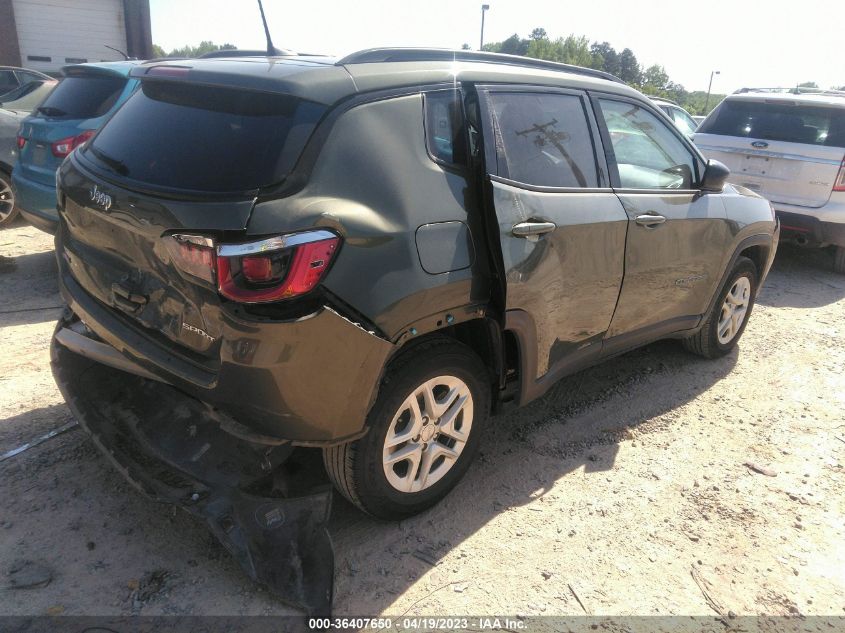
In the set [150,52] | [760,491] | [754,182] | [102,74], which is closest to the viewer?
[760,491]

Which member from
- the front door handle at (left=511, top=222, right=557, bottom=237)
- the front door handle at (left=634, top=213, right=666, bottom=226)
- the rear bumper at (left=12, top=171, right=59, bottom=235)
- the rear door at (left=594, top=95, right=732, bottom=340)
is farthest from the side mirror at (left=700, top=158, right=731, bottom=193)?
the rear bumper at (left=12, top=171, right=59, bottom=235)

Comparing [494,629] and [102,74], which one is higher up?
[102,74]

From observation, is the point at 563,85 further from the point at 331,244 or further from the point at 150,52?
the point at 150,52

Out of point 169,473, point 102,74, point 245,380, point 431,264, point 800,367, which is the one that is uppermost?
point 102,74

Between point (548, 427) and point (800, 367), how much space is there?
2.28 m

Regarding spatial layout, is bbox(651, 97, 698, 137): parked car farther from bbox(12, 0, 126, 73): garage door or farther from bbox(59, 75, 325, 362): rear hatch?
bbox(12, 0, 126, 73): garage door

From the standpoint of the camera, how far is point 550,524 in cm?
301

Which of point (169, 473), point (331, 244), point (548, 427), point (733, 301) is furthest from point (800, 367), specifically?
point (169, 473)

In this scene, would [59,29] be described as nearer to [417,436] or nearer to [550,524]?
[417,436]

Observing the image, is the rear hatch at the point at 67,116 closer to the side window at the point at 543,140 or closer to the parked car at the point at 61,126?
the parked car at the point at 61,126

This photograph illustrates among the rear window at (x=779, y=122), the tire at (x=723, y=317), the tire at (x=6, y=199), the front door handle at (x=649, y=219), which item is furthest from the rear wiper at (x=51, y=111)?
the rear window at (x=779, y=122)

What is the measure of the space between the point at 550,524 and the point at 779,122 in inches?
235

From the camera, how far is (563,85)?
3355mm

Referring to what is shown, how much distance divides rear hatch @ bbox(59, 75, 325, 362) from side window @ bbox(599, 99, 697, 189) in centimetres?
190
